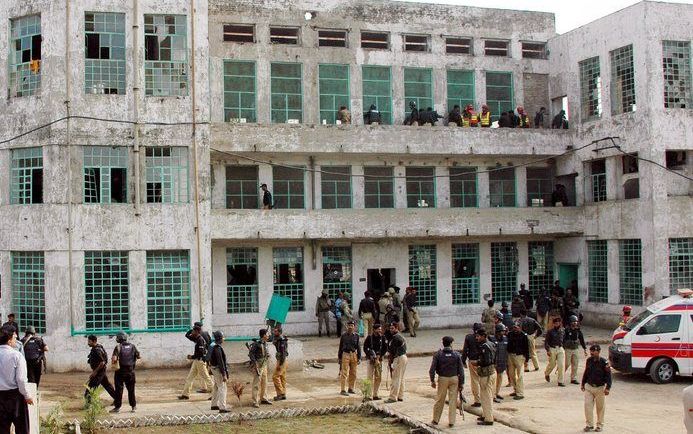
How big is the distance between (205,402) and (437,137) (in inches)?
545

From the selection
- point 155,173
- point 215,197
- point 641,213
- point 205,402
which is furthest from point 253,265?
point 641,213

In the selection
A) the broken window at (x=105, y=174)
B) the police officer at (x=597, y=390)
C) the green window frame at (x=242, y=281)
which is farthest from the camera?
the green window frame at (x=242, y=281)

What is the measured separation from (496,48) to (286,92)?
8.38 m

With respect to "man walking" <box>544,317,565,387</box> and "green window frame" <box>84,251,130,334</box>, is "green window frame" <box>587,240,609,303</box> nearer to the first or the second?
"man walking" <box>544,317,565,387</box>

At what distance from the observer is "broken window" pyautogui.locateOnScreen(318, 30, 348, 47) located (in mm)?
27438

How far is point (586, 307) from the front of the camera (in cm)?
2773

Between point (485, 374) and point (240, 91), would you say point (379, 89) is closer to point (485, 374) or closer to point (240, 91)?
point (240, 91)

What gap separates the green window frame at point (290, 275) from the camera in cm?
2623

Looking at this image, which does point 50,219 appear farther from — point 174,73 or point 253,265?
point 253,265

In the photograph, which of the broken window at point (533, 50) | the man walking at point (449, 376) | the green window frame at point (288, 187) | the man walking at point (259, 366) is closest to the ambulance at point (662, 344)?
the man walking at point (449, 376)

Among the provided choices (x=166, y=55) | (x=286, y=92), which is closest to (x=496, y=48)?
(x=286, y=92)

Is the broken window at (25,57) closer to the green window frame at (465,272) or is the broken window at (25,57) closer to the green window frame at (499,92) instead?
the green window frame at (465,272)

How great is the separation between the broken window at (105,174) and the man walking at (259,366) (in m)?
7.26

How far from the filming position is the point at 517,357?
16047mm
